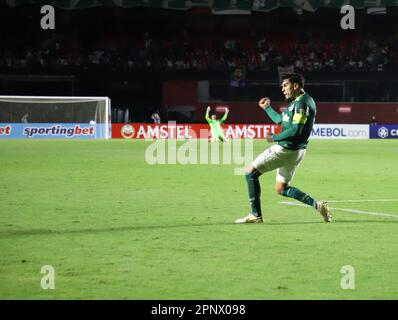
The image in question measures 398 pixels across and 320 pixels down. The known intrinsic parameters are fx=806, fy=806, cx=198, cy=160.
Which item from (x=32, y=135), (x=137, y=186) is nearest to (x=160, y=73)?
(x=32, y=135)

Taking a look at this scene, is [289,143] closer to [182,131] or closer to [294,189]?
[294,189]

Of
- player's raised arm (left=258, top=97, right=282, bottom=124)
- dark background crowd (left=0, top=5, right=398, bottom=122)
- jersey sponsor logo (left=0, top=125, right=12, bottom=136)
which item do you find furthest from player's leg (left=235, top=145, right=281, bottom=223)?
dark background crowd (left=0, top=5, right=398, bottom=122)

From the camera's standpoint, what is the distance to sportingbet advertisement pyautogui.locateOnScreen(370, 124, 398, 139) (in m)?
51.7

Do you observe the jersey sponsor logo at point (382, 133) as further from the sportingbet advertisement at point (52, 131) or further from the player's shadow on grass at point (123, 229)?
the player's shadow on grass at point (123, 229)

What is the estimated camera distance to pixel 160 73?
55188 mm

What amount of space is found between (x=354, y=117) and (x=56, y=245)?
45810mm

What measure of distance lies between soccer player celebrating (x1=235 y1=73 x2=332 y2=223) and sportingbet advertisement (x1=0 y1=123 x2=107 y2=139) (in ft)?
122

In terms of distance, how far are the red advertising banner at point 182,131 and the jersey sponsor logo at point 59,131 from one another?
5.40 ft

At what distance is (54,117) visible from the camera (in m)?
48.6

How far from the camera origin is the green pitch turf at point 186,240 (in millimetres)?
7749

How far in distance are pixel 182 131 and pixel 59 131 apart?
752 cm

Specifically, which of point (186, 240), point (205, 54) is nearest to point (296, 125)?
point (186, 240)
